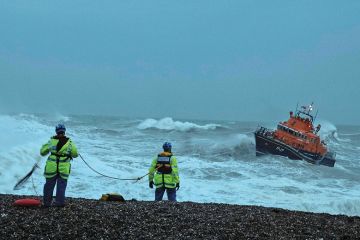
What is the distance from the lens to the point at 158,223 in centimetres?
741

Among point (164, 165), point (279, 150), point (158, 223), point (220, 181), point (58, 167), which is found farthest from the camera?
point (279, 150)

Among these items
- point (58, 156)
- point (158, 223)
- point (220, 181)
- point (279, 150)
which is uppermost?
point (58, 156)

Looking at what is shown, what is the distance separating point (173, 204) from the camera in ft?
31.4

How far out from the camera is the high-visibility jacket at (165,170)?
1092 centimetres

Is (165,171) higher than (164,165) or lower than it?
lower

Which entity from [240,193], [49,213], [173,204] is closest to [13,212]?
[49,213]

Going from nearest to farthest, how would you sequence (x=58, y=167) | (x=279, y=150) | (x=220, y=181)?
(x=58, y=167) → (x=220, y=181) → (x=279, y=150)

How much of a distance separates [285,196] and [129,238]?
11.2 metres

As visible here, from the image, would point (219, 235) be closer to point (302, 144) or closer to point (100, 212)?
point (100, 212)

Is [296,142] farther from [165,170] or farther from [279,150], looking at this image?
[165,170]

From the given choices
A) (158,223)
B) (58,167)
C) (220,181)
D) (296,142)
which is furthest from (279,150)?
(158,223)

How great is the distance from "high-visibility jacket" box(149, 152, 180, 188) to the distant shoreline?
2038mm

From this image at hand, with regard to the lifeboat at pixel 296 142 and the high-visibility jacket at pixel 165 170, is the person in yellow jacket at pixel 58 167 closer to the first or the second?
the high-visibility jacket at pixel 165 170

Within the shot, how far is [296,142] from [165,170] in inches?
972
